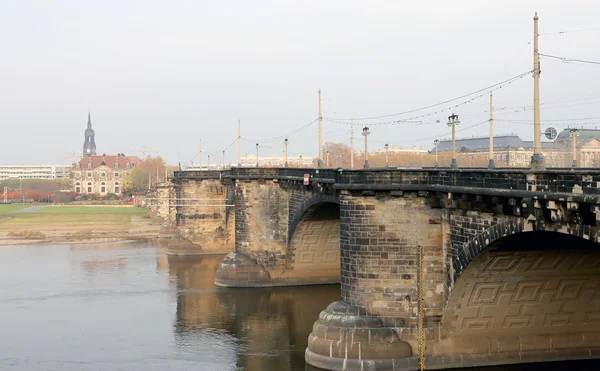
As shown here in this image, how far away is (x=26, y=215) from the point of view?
347 feet

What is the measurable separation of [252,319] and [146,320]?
479cm

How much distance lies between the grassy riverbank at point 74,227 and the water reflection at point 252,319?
33.8 meters

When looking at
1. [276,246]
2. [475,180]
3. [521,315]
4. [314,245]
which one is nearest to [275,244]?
[276,246]

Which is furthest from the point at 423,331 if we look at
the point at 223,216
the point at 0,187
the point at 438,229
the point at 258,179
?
the point at 0,187

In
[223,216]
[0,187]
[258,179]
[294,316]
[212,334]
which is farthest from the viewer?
[0,187]

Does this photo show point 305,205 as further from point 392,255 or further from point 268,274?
point 392,255

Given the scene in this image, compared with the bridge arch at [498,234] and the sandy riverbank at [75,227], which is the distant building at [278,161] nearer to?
the sandy riverbank at [75,227]

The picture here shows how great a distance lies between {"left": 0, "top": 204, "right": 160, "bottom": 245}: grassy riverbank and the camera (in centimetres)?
7712

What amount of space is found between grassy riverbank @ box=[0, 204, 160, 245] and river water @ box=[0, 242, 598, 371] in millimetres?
24512

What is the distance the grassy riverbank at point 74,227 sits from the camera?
77.1 m

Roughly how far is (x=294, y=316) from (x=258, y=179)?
37.6ft

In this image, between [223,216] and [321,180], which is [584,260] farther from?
[223,216]

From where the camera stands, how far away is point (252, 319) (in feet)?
112

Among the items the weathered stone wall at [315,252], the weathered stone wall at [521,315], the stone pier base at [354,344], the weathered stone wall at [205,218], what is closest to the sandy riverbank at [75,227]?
the weathered stone wall at [205,218]
